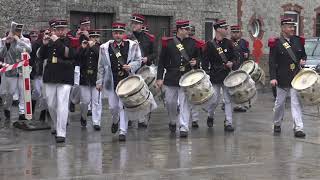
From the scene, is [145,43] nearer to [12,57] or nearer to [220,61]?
[220,61]

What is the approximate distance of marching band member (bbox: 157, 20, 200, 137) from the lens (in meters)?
11.2

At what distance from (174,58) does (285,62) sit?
1.99 meters

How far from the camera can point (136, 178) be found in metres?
7.77

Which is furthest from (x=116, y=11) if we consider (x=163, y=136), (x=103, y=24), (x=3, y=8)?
(x=163, y=136)

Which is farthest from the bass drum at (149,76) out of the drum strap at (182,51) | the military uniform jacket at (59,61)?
the military uniform jacket at (59,61)

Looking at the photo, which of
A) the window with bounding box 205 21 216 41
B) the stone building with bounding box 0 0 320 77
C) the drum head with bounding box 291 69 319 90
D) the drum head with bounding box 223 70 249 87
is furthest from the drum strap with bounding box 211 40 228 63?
the window with bounding box 205 21 216 41

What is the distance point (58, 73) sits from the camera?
34.1 feet

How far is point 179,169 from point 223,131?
12.5 ft

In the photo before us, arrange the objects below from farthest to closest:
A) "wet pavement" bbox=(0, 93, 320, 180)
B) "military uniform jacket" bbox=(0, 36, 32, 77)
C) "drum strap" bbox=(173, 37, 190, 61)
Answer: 1. "military uniform jacket" bbox=(0, 36, 32, 77)
2. "drum strap" bbox=(173, 37, 190, 61)
3. "wet pavement" bbox=(0, 93, 320, 180)

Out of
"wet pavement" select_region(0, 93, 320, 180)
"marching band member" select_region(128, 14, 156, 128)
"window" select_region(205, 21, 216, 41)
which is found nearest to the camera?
"wet pavement" select_region(0, 93, 320, 180)

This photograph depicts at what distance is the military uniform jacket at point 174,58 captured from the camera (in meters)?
11.3

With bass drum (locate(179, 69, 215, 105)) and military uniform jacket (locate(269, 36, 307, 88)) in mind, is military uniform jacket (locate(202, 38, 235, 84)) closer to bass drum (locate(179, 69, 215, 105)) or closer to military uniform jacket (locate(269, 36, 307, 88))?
military uniform jacket (locate(269, 36, 307, 88))

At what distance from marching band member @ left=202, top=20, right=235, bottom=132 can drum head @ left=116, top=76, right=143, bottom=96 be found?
7.13 feet

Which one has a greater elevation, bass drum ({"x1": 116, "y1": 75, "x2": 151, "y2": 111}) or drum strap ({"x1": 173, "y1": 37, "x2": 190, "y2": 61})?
drum strap ({"x1": 173, "y1": 37, "x2": 190, "y2": 61})
